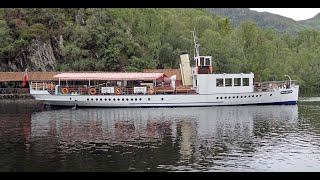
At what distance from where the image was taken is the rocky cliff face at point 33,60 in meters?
75.9

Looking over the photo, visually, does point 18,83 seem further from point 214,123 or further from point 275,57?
point 275,57

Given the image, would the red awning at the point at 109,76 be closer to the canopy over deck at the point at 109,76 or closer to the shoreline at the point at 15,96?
the canopy over deck at the point at 109,76

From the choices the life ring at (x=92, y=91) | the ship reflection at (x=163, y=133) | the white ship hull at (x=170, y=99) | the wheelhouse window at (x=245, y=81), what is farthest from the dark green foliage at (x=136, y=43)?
the ship reflection at (x=163, y=133)

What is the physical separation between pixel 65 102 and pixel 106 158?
1255 inches

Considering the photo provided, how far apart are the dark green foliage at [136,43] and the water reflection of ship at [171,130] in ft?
120

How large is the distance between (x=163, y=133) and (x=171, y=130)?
5.54ft

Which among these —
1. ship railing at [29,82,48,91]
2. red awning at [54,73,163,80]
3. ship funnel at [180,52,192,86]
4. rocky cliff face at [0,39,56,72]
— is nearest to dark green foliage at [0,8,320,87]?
rocky cliff face at [0,39,56,72]

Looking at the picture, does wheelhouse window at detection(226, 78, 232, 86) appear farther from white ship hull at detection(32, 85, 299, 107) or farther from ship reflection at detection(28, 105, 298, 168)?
ship reflection at detection(28, 105, 298, 168)

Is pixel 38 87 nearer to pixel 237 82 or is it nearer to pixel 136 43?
pixel 237 82

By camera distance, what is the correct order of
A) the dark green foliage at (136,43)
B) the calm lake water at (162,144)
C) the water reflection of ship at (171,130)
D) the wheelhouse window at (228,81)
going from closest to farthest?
the calm lake water at (162,144) < the water reflection of ship at (171,130) < the wheelhouse window at (228,81) < the dark green foliage at (136,43)

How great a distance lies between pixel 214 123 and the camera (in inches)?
1264

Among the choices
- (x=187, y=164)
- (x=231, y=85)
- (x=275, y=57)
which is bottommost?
(x=187, y=164)
